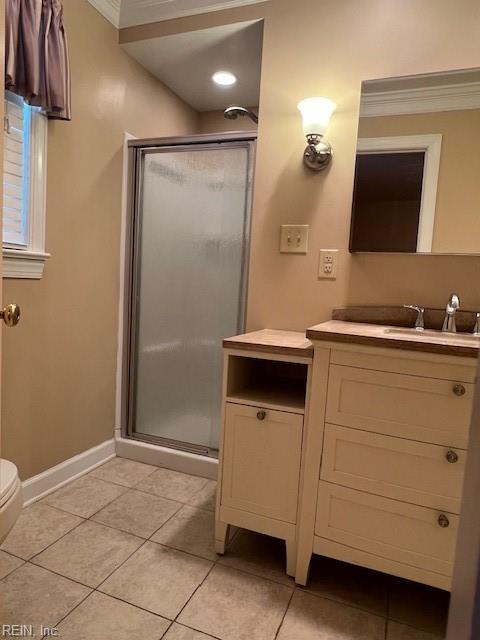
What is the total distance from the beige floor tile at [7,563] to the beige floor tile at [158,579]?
34cm

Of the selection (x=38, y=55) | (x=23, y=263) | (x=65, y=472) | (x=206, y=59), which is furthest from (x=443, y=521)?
(x=206, y=59)

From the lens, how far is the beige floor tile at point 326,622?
1.15 metres

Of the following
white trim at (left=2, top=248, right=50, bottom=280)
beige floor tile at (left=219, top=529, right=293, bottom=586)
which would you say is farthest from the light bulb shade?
beige floor tile at (left=219, top=529, right=293, bottom=586)

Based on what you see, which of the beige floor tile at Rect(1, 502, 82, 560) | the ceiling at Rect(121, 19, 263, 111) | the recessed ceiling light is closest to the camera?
the beige floor tile at Rect(1, 502, 82, 560)

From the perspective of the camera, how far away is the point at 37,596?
4.00 ft

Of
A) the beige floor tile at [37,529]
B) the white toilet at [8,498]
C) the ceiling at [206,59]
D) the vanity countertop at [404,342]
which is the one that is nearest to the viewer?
the white toilet at [8,498]

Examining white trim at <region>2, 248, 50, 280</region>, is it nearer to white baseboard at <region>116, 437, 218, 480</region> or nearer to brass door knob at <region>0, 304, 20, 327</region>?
brass door knob at <region>0, 304, 20, 327</region>

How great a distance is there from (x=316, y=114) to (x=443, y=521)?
154 centimetres

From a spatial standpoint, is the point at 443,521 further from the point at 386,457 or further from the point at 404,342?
the point at 404,342

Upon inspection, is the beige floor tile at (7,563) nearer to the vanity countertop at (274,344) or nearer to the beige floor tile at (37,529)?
the beige floor tile at (37,529)

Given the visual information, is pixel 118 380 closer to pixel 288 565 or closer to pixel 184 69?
pixel 288 565

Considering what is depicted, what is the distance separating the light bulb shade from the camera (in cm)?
157

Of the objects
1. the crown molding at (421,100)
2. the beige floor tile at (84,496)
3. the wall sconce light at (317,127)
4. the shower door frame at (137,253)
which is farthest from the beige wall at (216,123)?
the beige floor tile at (84,496)

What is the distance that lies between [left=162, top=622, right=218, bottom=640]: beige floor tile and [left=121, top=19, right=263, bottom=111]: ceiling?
2.41m
